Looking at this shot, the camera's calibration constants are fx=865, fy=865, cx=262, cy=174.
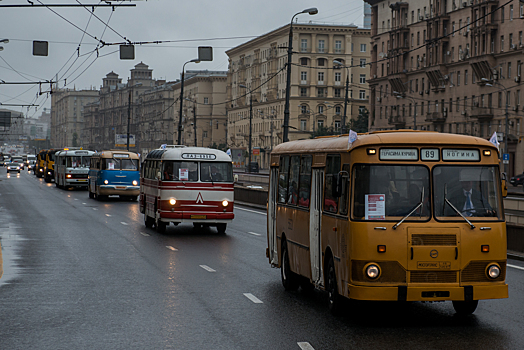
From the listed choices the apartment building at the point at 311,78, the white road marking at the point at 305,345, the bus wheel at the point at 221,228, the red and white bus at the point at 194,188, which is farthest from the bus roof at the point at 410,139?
the apartment building at the point at 311,78

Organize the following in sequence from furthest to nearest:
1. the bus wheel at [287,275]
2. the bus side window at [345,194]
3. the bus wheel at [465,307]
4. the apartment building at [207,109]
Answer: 1. the apartment building at [207,109]
2. the bus wheel at [287,275]
3. the bus wheel at [465,307]
4. the bus side window at [345,194]

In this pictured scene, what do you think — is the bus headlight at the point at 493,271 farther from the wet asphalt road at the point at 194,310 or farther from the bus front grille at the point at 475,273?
the wet asphalt road at the point at 194,310

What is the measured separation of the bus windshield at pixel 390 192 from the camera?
9.61m

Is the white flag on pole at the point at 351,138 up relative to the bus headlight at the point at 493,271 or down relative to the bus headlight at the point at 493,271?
up

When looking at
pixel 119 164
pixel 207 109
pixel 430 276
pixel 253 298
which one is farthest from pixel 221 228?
pixel 207 109

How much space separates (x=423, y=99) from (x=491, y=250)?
8069cm

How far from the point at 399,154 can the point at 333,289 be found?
1827 mm

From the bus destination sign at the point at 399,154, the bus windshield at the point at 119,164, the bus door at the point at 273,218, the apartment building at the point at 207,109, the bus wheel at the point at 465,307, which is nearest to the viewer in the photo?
the bus destination sign at the point at 399,154

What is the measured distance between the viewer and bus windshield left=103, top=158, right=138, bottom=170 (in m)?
41.5

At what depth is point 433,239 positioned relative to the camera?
9.51 meters

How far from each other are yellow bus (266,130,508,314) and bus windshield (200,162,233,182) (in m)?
13.1

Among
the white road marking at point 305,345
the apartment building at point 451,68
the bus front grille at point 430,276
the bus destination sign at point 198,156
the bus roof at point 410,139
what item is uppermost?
the apartment building at point 451,68

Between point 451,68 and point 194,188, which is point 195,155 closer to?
point 194,188

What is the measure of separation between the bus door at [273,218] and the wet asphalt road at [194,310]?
43 centimetres
